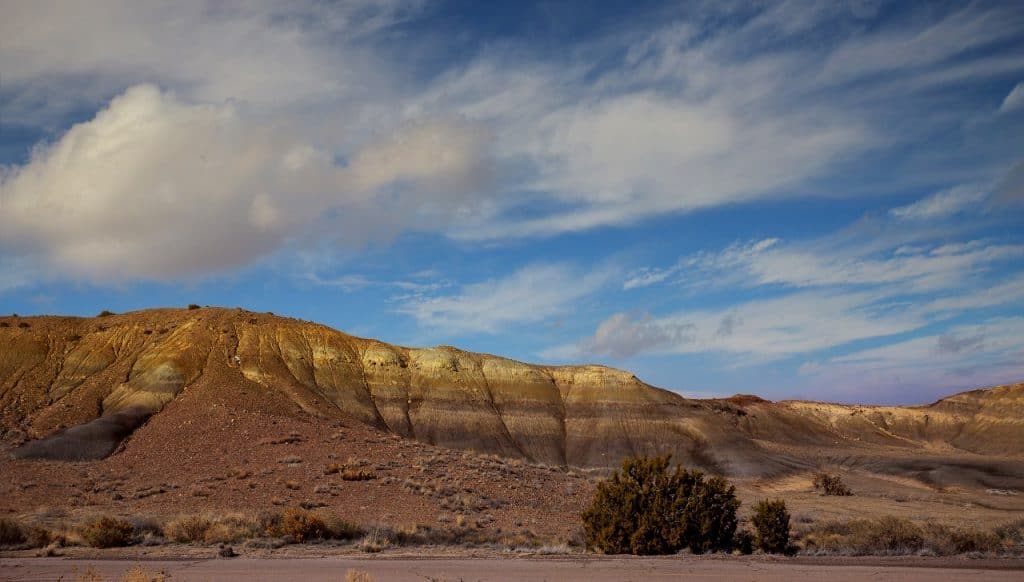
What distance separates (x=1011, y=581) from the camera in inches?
690

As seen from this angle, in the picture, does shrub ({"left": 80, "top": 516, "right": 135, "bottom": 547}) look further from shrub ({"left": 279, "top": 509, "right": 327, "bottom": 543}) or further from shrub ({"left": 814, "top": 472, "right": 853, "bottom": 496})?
shrub ({"left": 814, "top": 472, "right": 853, "bottom": 496})

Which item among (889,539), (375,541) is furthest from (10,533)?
(889,539)

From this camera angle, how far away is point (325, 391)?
62.4 meters

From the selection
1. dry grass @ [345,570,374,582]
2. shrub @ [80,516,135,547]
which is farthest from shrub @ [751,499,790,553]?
shrub @ [80,516,135,547]

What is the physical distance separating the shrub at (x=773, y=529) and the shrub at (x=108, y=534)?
18622 millimetres

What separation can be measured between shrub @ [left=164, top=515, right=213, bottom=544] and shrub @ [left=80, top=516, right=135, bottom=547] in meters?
1.21

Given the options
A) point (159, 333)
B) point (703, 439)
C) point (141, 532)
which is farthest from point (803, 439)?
point (141, 532)

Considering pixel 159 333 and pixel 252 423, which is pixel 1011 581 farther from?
pixel 159 333

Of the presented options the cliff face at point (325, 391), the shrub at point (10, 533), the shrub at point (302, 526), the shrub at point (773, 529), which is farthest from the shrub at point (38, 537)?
the shrub at point (773, 529)

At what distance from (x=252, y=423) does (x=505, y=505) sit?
659 inches

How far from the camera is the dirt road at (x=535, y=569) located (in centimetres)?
1789

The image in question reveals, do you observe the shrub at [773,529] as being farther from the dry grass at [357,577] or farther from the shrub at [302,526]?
the shrub at [302,526]

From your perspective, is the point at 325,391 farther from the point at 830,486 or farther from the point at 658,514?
the point at 658,514

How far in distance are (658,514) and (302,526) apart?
36.0ft
